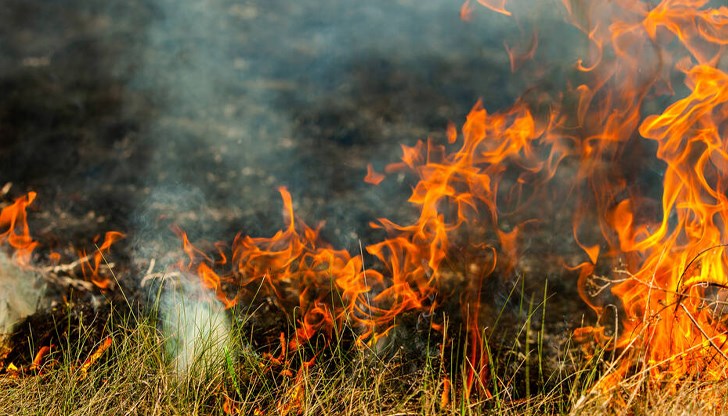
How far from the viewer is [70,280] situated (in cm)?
338

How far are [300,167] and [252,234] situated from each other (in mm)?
422

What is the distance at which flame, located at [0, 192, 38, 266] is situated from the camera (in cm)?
337

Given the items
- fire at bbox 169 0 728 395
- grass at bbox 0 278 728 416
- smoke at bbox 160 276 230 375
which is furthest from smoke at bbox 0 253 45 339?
fire at bbox 169 0 728 395

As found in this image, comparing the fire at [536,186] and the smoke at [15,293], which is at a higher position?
the fire at [536,186]

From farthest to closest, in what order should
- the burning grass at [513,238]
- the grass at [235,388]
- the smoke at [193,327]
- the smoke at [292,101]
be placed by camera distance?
the smoke at [292,101]
the burning grass at [513,238]
the smoke at [193,327]
the grass at [235,388]

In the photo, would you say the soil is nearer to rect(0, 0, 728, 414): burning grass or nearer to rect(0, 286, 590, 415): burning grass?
rect(0, 0, 728, 414): burning grass

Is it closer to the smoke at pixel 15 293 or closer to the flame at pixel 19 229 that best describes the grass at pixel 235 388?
the smoke at pixel 15 293

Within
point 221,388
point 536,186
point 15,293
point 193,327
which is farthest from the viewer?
point 15,293

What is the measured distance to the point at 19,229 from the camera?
3385mm

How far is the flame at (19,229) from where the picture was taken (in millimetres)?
3369

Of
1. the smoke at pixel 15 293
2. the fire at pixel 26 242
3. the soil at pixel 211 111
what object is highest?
the soil at pixel 211 111

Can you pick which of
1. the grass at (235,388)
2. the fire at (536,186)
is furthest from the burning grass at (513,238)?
the grass at (235,388)

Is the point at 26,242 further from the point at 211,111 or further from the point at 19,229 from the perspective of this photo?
the point at 211,111

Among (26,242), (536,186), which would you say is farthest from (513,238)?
(26,242)
